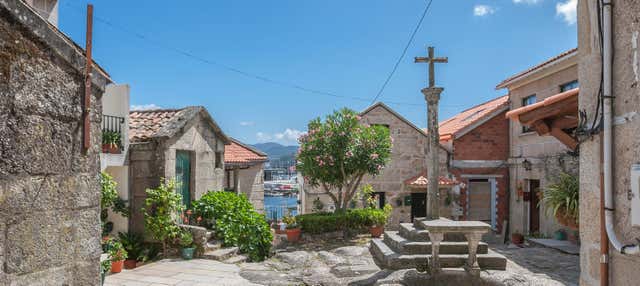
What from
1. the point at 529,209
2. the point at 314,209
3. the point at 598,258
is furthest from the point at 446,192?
the point at 598,258

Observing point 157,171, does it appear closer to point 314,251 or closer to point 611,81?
point 314,251

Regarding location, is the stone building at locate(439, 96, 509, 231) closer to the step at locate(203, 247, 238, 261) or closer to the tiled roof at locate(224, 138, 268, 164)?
the tiled roof at locate(224, 138, 268, 164)

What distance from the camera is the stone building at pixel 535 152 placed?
1250 centimetres

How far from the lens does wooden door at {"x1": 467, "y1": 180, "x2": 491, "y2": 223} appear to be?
16312mm

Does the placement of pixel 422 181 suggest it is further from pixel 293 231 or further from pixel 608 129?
pixel 608 129

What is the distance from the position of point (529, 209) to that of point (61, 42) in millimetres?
15850

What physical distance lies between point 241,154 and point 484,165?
972 cm

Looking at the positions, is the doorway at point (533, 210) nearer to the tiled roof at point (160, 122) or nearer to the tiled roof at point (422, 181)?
the tiled roof at point (422, 181)

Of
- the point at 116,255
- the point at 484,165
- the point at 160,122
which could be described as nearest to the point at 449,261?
the point at 116,255

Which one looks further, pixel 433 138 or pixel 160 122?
pixel 160 122

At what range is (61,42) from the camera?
92.8 inches

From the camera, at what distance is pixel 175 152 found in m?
9.83

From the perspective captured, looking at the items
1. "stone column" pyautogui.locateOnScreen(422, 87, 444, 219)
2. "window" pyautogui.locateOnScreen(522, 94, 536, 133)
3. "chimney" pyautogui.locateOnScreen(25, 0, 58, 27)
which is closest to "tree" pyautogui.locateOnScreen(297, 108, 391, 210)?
"stone column" pyautogui.locateOnScreen(422, 87, 444, 219)

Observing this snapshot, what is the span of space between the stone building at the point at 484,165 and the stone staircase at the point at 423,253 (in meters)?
7.18
